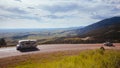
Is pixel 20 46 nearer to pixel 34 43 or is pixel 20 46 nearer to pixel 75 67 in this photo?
pixel 34 43

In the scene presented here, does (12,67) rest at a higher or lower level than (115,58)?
lower

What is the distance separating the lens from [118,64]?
1188 centimetres

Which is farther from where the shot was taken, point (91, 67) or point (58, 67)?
point (58, 67)

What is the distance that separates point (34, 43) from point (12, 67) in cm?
1703

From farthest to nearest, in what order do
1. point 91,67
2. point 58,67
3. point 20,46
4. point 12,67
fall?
point 20,46 → point 12,67 → point 58,67 → point 91,67

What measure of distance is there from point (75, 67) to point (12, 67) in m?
7.77

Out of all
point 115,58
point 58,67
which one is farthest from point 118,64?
point 58,67

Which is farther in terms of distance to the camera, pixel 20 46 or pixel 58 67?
pixel 20 46

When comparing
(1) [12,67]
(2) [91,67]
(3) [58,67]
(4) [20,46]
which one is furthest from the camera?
(4) [20,46]

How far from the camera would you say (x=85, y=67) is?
1159 cm

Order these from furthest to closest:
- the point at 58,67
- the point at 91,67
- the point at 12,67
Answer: the point at 12,67 < the point at 58,67 < the point at 91,67

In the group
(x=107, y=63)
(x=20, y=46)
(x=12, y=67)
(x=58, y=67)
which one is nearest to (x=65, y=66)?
(x=58, y=67)

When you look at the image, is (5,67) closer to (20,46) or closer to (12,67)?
(12,67)

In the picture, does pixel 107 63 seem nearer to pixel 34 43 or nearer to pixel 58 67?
pixel 58 67
